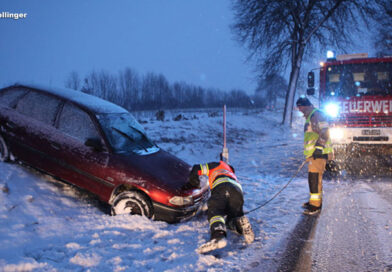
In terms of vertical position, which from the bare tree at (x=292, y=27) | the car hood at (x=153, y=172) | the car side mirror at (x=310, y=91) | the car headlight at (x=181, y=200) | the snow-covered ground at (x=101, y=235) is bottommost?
the snow-covered ground at (x=101, y=235)

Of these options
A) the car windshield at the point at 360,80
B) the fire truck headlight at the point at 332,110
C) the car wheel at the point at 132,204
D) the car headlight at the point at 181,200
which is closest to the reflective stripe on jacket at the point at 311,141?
the car headlight at the point at 181,200

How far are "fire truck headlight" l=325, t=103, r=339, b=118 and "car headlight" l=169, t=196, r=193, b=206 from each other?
633 centimetres

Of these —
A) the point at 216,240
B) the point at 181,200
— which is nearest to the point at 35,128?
the point at 181,200

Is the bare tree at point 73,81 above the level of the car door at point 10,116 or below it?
above

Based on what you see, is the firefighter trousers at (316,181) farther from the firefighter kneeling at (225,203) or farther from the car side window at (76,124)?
the car side window at (76,124)

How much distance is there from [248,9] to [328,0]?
17.8 ft

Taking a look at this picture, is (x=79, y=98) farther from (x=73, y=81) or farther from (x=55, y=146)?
(x=73, y=81)

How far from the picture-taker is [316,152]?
16.1 feet

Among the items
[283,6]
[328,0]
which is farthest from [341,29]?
[283,6]

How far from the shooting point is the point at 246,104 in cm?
6297

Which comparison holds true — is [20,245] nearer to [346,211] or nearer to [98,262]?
[98,262]

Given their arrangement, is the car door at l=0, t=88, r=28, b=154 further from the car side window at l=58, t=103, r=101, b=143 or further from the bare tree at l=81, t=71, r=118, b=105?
the bare tree at l=81, t=71, r=118, b=105

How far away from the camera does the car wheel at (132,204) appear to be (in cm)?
404

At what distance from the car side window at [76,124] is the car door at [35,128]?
17 centimetres
